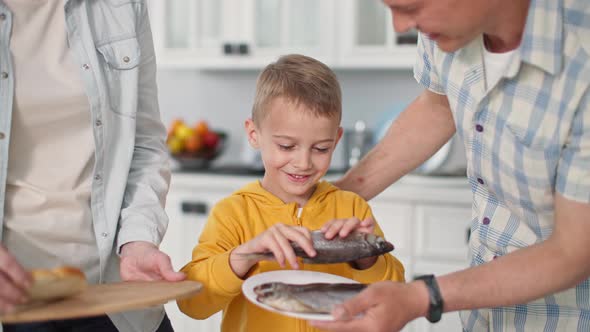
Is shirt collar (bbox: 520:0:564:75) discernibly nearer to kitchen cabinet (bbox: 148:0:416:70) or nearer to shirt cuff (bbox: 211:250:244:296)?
shirt cuff (bbox: 211:250:244:296)

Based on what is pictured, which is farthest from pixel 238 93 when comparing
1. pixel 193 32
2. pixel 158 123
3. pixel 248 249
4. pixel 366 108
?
pixel 248 249

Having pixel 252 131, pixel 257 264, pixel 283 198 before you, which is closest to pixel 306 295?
pixel 257 264

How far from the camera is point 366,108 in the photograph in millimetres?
4375

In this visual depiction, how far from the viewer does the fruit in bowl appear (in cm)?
408

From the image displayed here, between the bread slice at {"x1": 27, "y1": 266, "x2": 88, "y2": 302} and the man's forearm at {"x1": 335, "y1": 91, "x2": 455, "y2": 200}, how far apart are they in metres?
0.78

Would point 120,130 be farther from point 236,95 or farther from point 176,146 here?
point 236,95

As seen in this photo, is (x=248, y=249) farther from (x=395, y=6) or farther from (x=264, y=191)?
(x=395, y=6)

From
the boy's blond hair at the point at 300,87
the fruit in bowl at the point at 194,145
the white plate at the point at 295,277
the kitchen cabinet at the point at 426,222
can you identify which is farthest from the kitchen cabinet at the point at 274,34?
the white plate at the point at 295,277

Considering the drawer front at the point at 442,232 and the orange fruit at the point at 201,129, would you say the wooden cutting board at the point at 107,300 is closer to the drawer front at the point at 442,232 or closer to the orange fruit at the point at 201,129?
the drawer front at the point at 442,232

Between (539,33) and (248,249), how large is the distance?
2.09 ft

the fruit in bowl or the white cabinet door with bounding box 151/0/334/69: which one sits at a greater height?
the white cabinet door with bounding box 151/0/334/69

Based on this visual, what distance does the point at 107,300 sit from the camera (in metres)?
1.23

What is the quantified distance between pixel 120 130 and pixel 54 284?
0.54 m

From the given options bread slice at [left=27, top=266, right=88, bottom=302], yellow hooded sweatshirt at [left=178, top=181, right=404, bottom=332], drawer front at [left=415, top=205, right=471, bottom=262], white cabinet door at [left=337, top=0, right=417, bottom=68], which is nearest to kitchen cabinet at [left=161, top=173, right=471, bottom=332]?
drawer front at [left=415, top=205, right=471, bottom=262]
